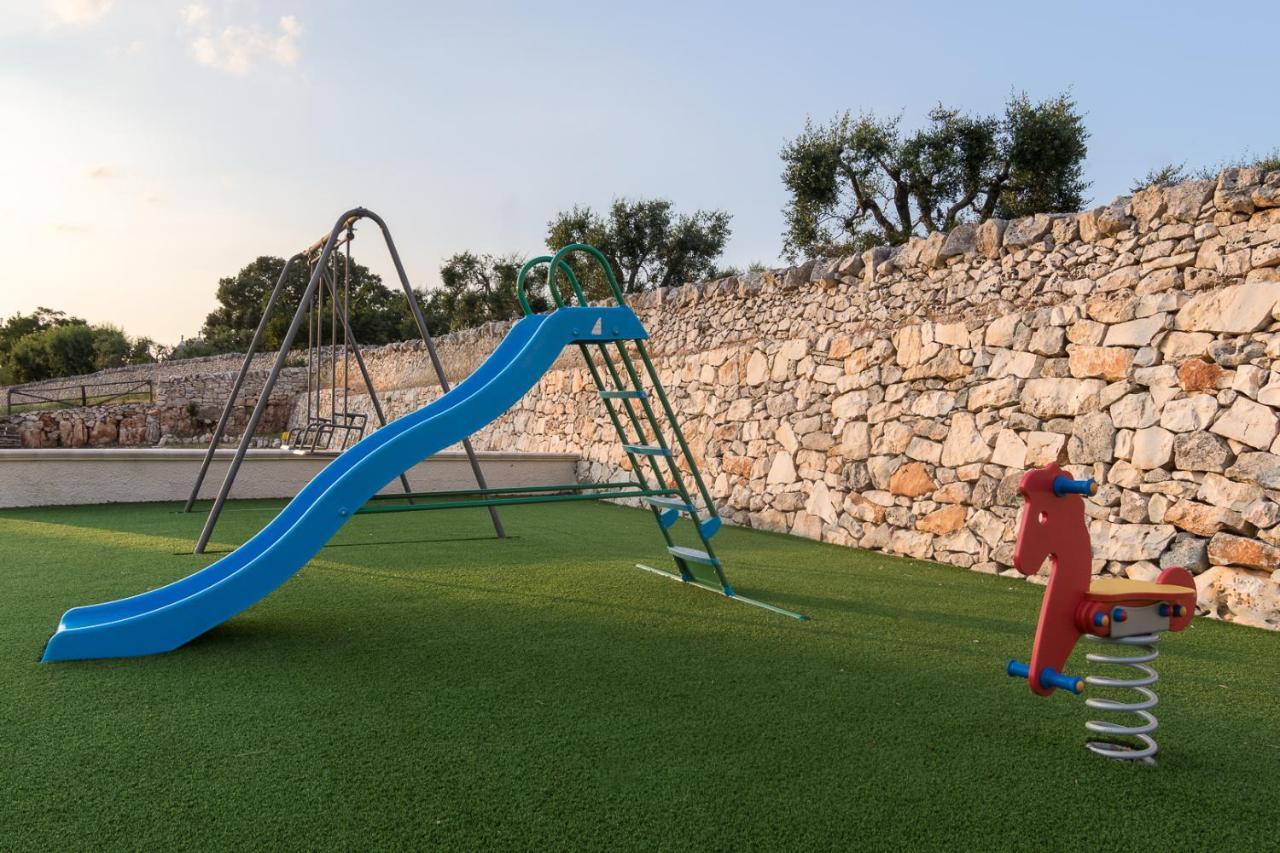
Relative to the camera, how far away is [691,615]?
394cm

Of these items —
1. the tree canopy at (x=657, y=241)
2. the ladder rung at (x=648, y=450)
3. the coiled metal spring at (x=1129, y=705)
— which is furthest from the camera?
the tree canopy at (x=657, y=241)

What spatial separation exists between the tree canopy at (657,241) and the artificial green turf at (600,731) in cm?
1913

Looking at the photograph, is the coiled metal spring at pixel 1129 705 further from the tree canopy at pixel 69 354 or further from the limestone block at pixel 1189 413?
the tree canopy at pixel 69 354

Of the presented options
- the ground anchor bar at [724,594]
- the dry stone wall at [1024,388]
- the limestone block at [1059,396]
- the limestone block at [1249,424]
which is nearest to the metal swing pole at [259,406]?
the ground anchor bar at [724,594]

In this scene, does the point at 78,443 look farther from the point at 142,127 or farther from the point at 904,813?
the point at 904,813

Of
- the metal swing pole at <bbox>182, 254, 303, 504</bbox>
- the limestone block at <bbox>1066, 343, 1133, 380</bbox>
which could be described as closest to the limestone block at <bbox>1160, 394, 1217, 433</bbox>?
the limestone block at <bbox>1066, 343, 1133, 380</bbox>

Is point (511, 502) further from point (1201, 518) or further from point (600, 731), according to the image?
point (1201, 518)

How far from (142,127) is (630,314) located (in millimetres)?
7388

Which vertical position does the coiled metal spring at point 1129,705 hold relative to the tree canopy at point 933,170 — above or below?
below

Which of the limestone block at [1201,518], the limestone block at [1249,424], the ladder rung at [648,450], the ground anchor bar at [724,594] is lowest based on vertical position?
the ground anchor bar at [724,594]

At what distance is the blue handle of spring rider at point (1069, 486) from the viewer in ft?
6.63

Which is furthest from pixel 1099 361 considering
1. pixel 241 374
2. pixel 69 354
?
pixel 69 354

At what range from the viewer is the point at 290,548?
3125mm

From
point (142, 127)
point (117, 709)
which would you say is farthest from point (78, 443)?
point (117, 709)
